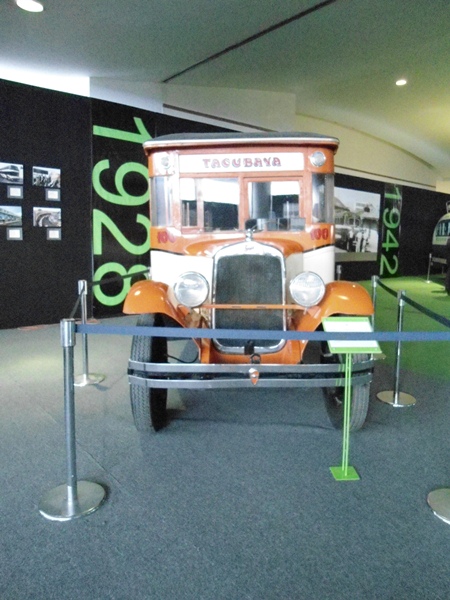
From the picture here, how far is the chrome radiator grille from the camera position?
112 inches

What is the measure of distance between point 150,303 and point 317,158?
1.60 meters

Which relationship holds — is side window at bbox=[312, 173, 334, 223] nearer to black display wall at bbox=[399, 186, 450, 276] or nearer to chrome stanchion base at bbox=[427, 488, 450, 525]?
chrome stanchion base at bbox=[427, 488, 450, 525]

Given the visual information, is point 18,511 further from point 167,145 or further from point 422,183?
point 422,183

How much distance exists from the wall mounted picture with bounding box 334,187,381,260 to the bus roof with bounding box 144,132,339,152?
890cm

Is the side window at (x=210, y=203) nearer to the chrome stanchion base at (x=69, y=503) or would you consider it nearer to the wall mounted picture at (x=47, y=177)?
the chrome stanchion base at (x=69, y=503)

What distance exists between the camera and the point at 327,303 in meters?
2.79

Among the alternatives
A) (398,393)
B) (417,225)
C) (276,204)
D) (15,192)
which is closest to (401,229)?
(417,225)

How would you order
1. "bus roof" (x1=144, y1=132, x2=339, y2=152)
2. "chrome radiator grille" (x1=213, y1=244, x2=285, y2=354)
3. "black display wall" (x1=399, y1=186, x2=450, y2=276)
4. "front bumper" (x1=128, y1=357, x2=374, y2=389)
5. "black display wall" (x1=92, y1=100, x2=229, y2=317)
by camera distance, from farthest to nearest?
"black display wall" (x1=399, y1=186, x2=450, y2=276) < "black display wall" (x1=92, y1=100, x2=229, y2=317) < "bus roof" (x1=144, y1=132, x2=339, y2=152) < "chrome radiator grille" (x1=213, y1=244, x2=285, y2=354) < "front bumper" (x1=128, y1=357, x2=374, y2=389)

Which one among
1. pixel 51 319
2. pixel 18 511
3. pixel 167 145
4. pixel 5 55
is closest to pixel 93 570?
pixel 18 511

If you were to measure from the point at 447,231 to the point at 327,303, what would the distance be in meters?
12.6

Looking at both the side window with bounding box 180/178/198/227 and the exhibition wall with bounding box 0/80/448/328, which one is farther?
the exhibition wall with bounding box 0/80/448/328

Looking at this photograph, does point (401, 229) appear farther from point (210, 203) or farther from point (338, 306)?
point (338, 306)

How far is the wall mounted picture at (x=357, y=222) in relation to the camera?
39.6 ft

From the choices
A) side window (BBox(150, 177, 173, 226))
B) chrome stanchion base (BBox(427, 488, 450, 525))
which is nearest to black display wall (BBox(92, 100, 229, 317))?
side window (BBox(150, 177, 173, 226))
